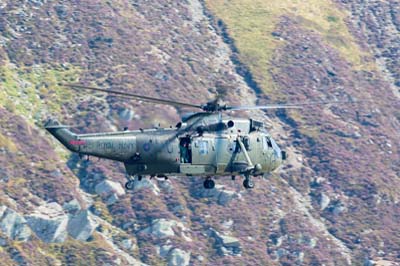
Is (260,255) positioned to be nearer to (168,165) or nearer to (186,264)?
(186,264)

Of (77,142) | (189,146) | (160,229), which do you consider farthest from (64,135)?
(160,229)

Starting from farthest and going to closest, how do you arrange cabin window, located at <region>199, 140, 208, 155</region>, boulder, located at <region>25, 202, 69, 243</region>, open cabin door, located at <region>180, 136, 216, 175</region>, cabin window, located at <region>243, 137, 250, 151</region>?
1. boulder, located at <region>25, 202, 69, 243</region>
2. cabin window, located at <region>243, 137, 250, 151</region>
3. cabin window, located at <region>199, 140, 208, 155</region>
4. open cabin door, located at <region>180, 136, 216, 175</region>

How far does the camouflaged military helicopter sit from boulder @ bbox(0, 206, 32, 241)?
98.7 metres

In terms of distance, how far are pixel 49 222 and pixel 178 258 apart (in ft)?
63.4

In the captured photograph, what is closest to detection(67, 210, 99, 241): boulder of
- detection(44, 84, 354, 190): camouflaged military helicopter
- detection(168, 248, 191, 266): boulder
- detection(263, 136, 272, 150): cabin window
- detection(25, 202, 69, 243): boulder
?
detection(25, 202, 69, 243): boulder

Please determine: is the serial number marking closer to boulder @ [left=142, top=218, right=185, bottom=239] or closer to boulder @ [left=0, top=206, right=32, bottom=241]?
boulder @ [left=0, top=206, right=32, bottom=241]

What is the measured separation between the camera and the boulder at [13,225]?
188625 millimetres

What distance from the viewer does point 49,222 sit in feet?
637

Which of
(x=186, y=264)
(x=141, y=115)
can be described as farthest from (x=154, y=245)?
(x=141, y=115)

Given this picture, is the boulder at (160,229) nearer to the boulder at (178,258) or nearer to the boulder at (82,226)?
the boulder at (178,258)

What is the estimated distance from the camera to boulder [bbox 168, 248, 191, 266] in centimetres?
19112

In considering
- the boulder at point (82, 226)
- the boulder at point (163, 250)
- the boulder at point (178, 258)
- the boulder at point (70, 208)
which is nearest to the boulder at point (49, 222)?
the boulder at point (70, 208)

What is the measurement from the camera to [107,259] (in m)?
187

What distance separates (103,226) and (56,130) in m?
113
